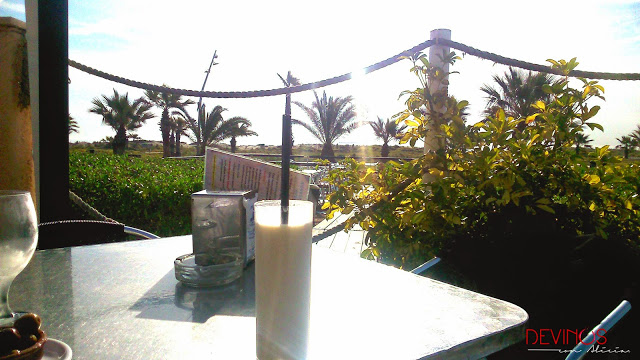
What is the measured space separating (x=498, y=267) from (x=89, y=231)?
55.7 inches

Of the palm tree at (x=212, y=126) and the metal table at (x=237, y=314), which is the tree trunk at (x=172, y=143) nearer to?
the palm tree at (x=212, y=126)

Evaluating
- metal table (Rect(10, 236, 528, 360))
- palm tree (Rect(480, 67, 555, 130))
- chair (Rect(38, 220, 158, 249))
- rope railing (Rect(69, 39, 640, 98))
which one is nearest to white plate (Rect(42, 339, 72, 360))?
metal table (Rect(10, 236, 528, 360))

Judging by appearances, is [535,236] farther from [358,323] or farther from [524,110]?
[524,110]

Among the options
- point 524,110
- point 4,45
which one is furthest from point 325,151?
point 4,45

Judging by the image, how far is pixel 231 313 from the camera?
0.84m

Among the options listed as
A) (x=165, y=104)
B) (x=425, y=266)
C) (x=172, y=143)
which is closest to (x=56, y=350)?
(x=425, y=266)

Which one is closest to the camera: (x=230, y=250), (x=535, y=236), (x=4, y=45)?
(x=230, y=250)

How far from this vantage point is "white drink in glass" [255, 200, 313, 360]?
64 cm

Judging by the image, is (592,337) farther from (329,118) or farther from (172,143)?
(172,143)

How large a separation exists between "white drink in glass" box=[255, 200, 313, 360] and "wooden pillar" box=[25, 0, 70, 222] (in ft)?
5.17

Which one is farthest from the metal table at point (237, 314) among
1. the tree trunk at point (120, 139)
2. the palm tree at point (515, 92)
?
the tree trunk at point (120, 139)

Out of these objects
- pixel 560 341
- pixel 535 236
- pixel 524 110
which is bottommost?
pixel 560 341

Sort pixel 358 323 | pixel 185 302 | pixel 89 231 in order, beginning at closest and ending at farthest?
pixel 358 323 < pixel 185 302 < pixel 89 231

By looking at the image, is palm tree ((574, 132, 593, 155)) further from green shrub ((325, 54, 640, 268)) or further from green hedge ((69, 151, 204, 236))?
green hedge ((69, 151, 204, 236))
